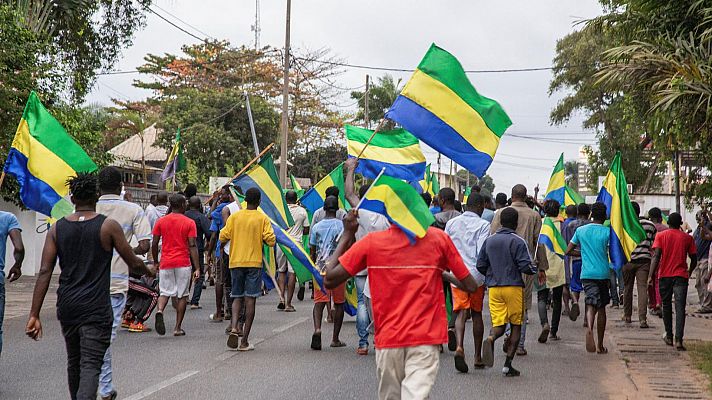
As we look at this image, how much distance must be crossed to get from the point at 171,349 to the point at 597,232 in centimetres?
546

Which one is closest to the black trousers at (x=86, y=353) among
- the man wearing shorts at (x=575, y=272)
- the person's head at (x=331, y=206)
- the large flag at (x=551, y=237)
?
the person's head at (x=331, y=206)

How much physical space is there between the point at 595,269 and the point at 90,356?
22.8ft

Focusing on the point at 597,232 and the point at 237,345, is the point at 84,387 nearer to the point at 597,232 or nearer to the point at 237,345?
the point at 237,345

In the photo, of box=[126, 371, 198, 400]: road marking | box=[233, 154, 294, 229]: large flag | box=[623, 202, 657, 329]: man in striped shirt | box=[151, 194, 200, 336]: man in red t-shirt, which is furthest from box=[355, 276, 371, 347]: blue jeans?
box=[623, 202, 657, 329]: man in striped shirt

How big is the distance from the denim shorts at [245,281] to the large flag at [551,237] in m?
3.99

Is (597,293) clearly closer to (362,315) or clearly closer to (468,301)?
(468,301)

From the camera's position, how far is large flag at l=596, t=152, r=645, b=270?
40.3 feet

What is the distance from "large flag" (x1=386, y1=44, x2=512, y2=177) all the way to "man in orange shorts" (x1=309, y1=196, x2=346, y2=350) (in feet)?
8.63

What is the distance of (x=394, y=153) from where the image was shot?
15.2 m

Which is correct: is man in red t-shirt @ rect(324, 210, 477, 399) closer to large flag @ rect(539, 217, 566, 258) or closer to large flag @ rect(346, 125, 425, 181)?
large flag @ rect(539, 217, 566, 258)

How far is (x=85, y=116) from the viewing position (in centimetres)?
2269

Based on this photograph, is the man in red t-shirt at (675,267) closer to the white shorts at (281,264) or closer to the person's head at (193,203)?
the white shorts at (281,264)

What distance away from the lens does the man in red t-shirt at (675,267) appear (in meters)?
12.3

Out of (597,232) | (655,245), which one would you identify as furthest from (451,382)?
(655,245)
